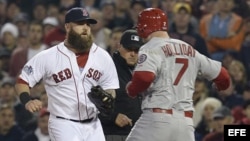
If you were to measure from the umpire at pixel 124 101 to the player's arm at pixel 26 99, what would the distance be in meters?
0.97

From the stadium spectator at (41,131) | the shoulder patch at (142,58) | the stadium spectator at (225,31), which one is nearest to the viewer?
the shoulder patch at (142,58)

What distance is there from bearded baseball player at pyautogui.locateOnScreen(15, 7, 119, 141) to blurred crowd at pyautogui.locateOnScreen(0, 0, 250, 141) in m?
2.06

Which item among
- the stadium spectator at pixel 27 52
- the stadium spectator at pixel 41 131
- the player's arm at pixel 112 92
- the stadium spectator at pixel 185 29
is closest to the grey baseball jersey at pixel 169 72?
the player's arm at pixel 112 92

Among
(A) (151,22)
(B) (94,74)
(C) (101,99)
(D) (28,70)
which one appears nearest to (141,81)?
(A) (151,22)

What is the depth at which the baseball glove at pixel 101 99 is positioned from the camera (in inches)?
305

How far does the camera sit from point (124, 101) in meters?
8.52

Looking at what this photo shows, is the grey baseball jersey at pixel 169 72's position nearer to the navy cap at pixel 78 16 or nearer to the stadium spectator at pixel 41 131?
the navy cap at pixel 78 16

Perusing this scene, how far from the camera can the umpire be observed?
27.8 ft

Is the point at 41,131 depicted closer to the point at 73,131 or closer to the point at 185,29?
the point at 185,29

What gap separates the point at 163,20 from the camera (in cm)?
745

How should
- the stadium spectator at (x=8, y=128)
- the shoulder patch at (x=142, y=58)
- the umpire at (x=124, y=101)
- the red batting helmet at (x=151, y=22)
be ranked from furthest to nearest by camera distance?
the stadium spectator at (x=8, y=128) → the umpire at (x=124, y=101) → the red batting helmet at (x=151, y=22) → the shoulder patch at (x=142, y=58)

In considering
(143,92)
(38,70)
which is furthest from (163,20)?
(38,70)

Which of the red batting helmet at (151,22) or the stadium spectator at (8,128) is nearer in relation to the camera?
the red batting helmet at (151,22)

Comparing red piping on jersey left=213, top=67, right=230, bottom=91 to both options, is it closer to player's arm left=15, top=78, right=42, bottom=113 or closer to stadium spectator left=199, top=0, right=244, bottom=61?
player's arm left=15, top=78, right=42, bottom=113
